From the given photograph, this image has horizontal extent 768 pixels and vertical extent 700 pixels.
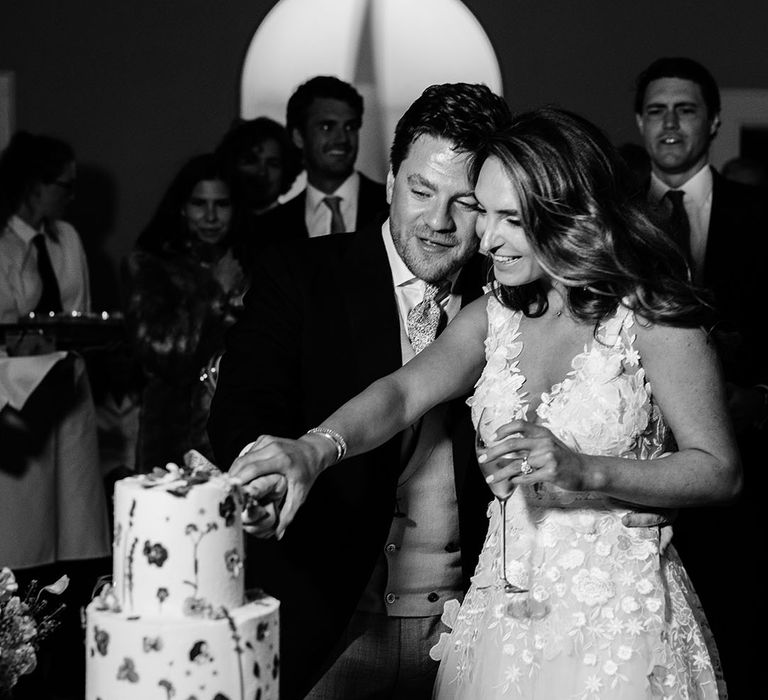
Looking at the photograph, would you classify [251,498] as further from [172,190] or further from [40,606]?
[172,190]

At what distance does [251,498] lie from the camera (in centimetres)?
193

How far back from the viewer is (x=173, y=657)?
1.61 meters

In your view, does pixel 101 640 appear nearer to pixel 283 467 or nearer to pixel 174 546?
Result: pixel 174 546

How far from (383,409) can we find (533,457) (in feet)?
1.30

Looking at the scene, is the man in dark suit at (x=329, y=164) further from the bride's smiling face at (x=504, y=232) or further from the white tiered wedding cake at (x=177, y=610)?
the white tiered wedding cake at (x=177, y=610)

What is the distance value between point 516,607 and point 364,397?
44 cm

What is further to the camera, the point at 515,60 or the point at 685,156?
the point at 515,60

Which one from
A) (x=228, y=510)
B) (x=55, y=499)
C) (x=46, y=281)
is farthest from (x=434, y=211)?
(x=46, y=281)

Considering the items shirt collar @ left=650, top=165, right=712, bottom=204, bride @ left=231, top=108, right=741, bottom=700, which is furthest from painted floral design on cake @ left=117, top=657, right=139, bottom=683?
shirt collar @ left=650, top=165, right=712, bottom=204

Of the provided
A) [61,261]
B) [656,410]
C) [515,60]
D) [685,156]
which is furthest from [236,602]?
[515,60]

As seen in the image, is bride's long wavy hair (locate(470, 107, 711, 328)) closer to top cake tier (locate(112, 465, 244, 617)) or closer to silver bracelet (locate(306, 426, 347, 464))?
silver bracelet (locate(306, 426, 347, 464))

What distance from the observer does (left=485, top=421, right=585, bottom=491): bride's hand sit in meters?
2.01

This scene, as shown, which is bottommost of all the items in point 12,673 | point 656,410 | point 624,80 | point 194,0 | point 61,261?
point 12,673

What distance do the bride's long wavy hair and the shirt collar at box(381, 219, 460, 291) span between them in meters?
0.43
